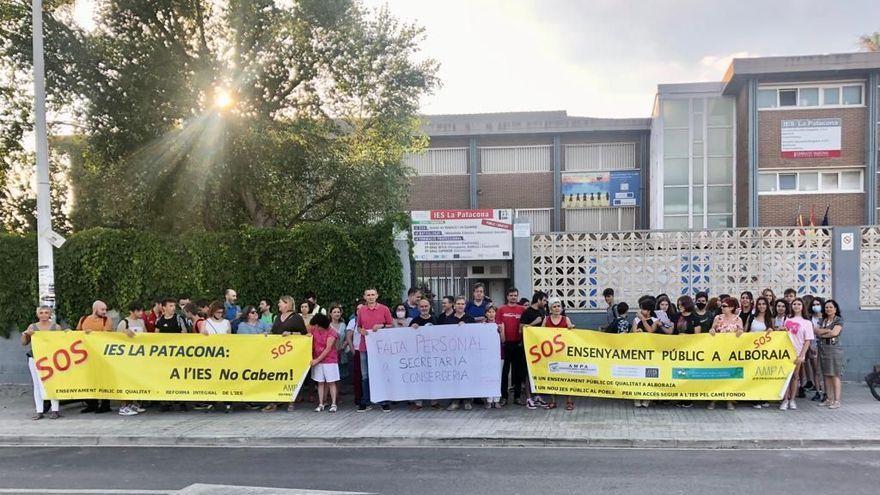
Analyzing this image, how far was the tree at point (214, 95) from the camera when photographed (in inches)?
539

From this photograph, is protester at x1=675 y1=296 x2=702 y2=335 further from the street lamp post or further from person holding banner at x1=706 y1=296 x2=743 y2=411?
the street lamp post

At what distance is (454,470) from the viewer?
21.9ft

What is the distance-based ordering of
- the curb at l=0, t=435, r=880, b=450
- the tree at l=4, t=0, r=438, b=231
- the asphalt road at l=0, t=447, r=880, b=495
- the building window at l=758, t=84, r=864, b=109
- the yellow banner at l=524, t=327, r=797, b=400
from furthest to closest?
the building window at l=758, t=84, r=864, b=109 < the tree at l=4, t=0, r=438, b=231 < the yellow banner at l=524, t=327, r=797, b=400 < the curb at l=0, t=435, r=880, b=450 < the asphalt road at l=0, t=447, r=880, b=495

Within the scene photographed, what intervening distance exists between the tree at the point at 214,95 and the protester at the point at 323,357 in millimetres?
5537

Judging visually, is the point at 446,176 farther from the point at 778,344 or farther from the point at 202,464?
the point at 202,464


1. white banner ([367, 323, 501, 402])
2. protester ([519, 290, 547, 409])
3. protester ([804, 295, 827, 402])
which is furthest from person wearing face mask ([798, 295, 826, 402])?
white banner ([367, 323, 501, 402])


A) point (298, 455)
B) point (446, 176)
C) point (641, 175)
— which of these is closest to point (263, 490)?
point (298, 455)

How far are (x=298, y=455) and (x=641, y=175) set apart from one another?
85.7 feet

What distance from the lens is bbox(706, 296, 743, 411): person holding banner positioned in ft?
30.9

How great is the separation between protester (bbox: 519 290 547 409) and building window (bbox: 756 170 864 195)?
1898 cm

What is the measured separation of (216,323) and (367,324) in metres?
2.44

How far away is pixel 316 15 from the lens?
13.7 m

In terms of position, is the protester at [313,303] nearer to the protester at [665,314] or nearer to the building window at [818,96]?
the protester at [665,314]

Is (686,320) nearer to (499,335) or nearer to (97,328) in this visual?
(499,335)
